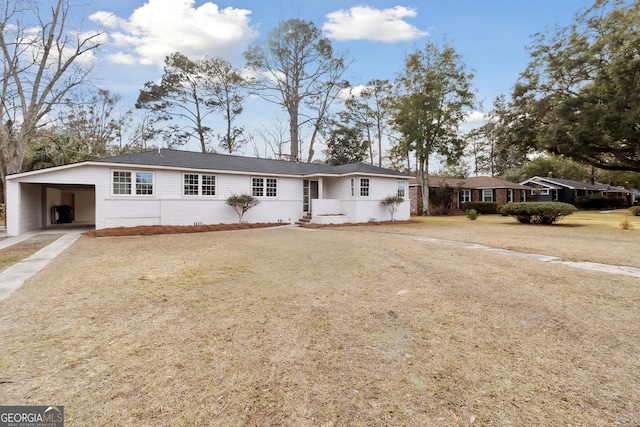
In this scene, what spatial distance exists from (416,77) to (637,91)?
13559 mm

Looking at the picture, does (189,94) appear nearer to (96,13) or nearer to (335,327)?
(96,13)

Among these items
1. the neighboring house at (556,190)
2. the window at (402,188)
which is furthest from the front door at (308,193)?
the neighboring house at (556,190)

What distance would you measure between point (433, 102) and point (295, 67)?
12.6m

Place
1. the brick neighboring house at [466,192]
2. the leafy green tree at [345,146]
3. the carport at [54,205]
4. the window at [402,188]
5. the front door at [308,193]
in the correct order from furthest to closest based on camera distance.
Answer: the leafy green tree at [345,146]
the brick neighboring house at [466,192]
the window at [402,188]
the front door at [308,193]
the carport at [54,205]

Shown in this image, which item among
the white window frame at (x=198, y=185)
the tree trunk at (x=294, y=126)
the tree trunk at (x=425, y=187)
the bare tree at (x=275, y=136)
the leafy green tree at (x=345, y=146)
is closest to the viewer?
the white window frame at (x=198, y=185)

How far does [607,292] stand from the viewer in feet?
14.9

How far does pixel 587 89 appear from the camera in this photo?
19.6 meters

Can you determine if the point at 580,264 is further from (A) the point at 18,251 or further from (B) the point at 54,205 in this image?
(B) the point at 54,205

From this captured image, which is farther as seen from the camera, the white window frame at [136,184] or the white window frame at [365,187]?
the white window frame at [365,187]

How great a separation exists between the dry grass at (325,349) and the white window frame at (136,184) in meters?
9.41

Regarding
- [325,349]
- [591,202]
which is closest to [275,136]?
[325,349]

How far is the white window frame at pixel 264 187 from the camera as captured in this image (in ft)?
56.6

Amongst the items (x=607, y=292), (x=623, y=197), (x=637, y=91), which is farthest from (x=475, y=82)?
(x=623, y=197)

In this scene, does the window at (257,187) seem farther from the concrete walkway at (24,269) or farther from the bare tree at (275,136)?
the bare tree at (275,136)
